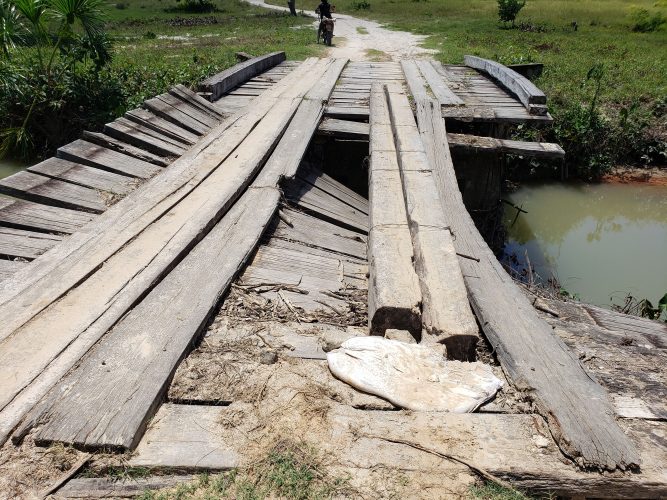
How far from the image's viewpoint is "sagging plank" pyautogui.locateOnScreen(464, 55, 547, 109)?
6422 mm

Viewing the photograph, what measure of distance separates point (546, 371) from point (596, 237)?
25.3 feet

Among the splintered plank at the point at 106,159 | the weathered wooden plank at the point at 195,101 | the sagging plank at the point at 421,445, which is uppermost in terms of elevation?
the weathered wooden plank at the point at 195,101

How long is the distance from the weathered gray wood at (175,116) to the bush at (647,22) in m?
22.9

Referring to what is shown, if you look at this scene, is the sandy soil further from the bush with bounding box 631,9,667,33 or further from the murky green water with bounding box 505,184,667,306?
the bush with bounding box 631,9,667,33

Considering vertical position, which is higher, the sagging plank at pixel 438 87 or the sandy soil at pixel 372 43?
the sandy soil at pixel 372 43

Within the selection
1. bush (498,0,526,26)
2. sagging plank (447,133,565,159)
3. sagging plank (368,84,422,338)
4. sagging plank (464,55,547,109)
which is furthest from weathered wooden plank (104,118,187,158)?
bush (498,0,526,26)

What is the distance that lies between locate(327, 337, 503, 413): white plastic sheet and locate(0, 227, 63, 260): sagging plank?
184cm

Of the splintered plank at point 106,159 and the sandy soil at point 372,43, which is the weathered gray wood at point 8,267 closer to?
the splintered plank at point 106,159

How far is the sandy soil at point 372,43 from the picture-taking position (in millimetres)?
13344

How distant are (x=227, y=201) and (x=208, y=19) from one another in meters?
25.1

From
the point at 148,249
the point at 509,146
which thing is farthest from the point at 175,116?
the point at 509,146

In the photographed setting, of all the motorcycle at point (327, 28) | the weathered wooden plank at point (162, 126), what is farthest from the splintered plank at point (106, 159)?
the motorcycle at point (327, 28)

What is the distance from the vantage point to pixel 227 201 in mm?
3533

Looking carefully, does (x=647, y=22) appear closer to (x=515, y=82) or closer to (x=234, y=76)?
(x=515, y=82)
